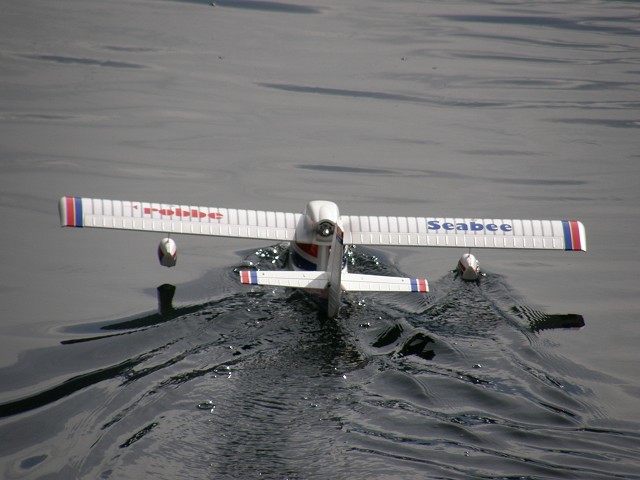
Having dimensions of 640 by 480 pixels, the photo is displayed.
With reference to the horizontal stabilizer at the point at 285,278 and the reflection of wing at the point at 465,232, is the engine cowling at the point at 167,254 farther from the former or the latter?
the reflection of wing at the point at 465,232

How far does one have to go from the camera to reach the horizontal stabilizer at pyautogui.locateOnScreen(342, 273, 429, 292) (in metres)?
20.5

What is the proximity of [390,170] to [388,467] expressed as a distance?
20993 mm

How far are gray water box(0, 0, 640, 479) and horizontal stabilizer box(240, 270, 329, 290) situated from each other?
972 millimetres

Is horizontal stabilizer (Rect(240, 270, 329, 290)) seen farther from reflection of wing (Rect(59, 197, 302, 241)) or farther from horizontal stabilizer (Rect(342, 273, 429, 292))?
reflection of wing (Rect(59, 197, 302, 241))

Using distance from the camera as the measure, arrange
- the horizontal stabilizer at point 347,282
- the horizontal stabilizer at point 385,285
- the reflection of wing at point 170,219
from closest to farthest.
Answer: the horizontal stabilizer at point 347,282
the horizontal stabilizer at point 385,285
the reflection of wing at point 170,219

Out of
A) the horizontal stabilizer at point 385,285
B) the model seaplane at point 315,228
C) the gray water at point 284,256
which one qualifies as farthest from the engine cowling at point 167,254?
the horizontal stabilizer at point 385,285

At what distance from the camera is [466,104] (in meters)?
43.8

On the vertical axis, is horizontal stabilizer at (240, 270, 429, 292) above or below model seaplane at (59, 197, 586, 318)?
below

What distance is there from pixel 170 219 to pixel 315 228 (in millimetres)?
3889

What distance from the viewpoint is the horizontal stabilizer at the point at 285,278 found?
1984 centimetres

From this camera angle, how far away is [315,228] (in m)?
22.2

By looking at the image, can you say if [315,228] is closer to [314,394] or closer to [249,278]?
[249,278]

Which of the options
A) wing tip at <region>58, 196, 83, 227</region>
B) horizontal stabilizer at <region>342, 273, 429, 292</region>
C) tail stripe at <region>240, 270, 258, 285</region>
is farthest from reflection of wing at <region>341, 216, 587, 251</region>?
wing tip at <region>58, 196, 83, 227</region>

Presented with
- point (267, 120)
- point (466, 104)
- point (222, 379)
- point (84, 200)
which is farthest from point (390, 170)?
point (222, 379)
